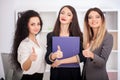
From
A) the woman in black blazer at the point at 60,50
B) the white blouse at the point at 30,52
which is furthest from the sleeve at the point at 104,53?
the white blouse at the point at 30,52

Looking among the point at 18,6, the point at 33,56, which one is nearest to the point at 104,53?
the point at 33,56

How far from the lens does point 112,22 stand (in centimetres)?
168

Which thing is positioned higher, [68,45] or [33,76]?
[68,45]

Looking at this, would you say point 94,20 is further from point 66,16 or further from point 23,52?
point 23,52

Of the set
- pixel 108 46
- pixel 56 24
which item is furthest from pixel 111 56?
pixel 56 24

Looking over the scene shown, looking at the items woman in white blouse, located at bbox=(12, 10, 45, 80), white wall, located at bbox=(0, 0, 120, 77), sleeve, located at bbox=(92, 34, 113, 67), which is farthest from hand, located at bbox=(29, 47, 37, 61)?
sleeve, located at bbox=(92, 34, 113, 67)

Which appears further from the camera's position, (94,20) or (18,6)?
(18,6)

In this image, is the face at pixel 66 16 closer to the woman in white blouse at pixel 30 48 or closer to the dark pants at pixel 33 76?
the woman in white blouse at pixel 30 48

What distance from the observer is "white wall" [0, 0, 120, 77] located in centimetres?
167

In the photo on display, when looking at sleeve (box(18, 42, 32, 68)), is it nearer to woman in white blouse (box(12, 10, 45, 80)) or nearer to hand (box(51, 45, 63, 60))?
woman in white blouse (box(12, 10, 45, 80))

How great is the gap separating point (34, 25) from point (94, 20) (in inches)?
15.5

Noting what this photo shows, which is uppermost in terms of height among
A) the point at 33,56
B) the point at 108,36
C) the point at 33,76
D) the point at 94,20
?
the point at 94,20

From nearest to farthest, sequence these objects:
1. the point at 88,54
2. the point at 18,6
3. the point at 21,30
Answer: the point at 88,54 → the point at 21,30 → the point at 18,6

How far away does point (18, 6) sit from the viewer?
68.3 inches
